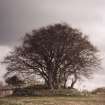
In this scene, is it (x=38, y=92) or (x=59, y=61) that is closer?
(x=38, y=92)

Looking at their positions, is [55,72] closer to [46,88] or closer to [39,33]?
[46,88]

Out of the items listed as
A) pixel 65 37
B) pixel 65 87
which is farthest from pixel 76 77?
pixel 65 37

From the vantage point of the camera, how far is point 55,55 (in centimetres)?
6053

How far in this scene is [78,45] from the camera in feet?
196

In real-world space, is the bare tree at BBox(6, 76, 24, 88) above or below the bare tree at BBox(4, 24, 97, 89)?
below

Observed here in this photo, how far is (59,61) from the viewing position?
60312 mm

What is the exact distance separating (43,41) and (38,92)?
31.0ft

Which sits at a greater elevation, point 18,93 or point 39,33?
point 39,33

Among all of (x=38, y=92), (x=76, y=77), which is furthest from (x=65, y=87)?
(x=38, y=92)

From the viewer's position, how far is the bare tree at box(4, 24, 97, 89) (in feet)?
195

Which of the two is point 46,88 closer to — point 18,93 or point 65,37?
point 18,93

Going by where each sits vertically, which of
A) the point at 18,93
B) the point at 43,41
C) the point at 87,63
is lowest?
the point at 18,93

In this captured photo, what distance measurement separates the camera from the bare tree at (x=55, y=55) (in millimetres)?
59375

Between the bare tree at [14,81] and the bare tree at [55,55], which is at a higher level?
the bare tree at [55,55]
